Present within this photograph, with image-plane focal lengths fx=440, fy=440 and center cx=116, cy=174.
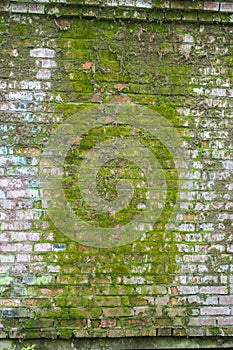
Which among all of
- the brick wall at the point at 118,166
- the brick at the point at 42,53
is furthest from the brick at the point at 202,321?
the brick at the point at 42,53

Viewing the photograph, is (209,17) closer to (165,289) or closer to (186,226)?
(186,226)

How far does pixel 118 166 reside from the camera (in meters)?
3.42

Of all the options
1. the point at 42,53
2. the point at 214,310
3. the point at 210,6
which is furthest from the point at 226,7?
the point at 214,310

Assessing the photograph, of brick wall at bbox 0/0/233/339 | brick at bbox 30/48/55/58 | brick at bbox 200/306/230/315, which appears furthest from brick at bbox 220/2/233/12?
brick at bbox 200/306/230/315

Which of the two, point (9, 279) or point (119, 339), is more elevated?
point (9, 279)

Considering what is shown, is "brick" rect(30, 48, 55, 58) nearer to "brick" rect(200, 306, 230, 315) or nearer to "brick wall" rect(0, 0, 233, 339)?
"brick wall" rect(0, 0, 233, 339)

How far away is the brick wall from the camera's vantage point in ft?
11.0

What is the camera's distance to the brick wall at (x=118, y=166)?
3.35m

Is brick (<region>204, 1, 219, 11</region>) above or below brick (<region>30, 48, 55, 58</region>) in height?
above

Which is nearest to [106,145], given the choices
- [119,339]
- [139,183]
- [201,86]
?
[139,183]

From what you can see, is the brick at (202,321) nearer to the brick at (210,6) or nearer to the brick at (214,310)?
the brick at (214,310)

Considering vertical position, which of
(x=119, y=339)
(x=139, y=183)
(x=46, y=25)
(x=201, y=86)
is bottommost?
(x=119, y=339)

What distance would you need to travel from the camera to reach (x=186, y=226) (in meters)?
3.46

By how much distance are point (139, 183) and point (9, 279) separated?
1232mm
